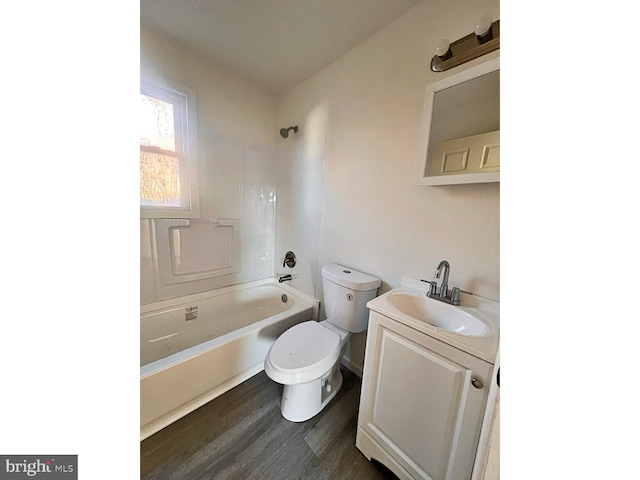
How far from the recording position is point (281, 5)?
1259 mm

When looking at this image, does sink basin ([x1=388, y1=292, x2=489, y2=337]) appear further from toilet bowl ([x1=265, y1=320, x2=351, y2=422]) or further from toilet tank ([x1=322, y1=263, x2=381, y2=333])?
toilet bowl ([x1=265, y1=320, x2=351, y2=422])

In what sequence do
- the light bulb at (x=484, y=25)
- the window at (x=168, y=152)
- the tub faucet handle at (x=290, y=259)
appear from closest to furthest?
the light bulb at (x=484, y=25)
the window at (x=168, y=152)
the tub faucet handle at (x=290, y=259)

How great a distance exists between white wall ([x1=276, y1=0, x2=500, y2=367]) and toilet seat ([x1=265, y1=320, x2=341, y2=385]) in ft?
1.24

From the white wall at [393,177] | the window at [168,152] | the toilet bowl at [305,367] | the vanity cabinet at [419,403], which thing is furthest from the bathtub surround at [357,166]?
the vanity cabinet at [419,403]

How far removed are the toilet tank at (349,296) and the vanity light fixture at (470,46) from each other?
1.27m

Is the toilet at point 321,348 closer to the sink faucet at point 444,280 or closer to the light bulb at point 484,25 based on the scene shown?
the sink faucet at point 444,280

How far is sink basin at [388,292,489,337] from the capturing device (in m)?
0.97

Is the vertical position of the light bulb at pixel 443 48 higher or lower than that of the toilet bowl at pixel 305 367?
higher

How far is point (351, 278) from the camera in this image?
1.48m

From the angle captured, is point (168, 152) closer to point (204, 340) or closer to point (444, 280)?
point (204, 340)

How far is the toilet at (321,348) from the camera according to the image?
1.21 meters
